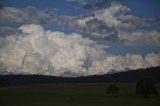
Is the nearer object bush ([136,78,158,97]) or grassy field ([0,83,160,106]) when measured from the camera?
grassy field ([0,83,160,106])

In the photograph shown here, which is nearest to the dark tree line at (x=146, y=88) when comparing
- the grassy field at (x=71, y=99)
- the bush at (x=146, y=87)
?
the bush at (x=146, y=87)

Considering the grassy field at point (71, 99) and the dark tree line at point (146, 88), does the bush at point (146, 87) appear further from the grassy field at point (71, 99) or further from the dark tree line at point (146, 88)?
the grassy field at point (71, 99)

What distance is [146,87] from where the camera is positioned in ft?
298

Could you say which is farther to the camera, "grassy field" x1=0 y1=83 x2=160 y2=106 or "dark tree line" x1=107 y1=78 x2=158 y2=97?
"dark tree line" x1=107 y1=78 x2=158 y2=97

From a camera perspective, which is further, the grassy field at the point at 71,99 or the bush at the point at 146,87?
the bush at the point at 146,87

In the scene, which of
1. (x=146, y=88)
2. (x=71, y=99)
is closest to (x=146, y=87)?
(x=146, y=88)

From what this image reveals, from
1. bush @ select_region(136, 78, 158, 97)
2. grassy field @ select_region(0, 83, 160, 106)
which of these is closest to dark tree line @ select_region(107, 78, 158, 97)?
bush @ select_region(136, 78, 158, 97)

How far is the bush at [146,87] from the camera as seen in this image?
297 feet

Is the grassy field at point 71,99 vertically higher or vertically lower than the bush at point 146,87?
lower

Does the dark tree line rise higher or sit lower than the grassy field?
higher

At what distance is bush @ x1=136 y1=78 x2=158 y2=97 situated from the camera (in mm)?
90438

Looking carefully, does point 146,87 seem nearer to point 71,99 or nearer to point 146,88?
point 146,88

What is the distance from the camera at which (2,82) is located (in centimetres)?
16588

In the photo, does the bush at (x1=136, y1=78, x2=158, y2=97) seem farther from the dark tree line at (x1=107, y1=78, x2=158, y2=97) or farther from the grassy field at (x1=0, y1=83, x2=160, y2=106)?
the grassy field at (x1=0, y1=83, x2=160, y2=106)
